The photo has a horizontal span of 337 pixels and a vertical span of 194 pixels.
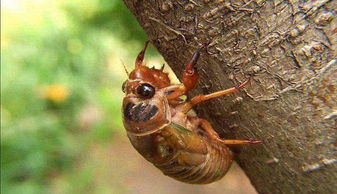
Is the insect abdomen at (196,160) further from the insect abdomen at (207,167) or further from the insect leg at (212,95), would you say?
the insect leg at (212,95)

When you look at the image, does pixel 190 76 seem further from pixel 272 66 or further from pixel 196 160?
pixel 196 160

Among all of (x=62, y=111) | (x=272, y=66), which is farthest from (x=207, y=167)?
(x=62, y=111)

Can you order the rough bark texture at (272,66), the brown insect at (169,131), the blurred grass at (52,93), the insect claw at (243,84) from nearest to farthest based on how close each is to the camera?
the rough bark texture at (272,66), the insect claw at (243,84), the brown insect at (169,131), the blurred grass at (52,93)

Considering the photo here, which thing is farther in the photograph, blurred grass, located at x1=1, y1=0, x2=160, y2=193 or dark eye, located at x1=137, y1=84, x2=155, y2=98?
blurred grass, located at x1=1, y1=0, x2=160, y2=193

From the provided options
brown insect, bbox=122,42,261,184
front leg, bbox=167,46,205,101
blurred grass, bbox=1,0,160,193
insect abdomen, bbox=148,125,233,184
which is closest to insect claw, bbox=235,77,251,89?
front leg, bbox=167,46,205,101

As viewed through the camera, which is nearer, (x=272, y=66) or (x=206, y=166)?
(x=272, y=66)

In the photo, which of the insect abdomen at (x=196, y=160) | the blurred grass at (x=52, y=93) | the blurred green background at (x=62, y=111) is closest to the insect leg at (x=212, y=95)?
the insect abdomen at (x=196, y=160)

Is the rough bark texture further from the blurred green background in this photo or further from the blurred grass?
the blurred green background
